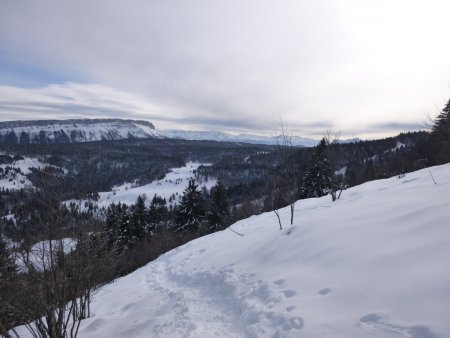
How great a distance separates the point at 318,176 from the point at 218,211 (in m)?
12.4

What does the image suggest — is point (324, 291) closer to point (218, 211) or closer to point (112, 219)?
point (112, 219)

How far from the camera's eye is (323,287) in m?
5.81

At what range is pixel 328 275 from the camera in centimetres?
612

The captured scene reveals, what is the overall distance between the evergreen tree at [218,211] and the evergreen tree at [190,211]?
4.92 feet

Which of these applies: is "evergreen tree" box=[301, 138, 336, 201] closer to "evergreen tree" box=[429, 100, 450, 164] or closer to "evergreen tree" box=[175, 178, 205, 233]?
"evergreen tree" box=[429, 100, 450, 164]

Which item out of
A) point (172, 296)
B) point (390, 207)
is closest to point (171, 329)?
point (172, 296)

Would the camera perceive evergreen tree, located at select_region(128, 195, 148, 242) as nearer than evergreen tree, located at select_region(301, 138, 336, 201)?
No

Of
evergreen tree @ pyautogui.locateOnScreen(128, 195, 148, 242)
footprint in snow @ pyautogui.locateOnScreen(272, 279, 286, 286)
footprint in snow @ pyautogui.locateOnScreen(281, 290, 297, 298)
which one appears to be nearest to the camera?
footprint in snow @ pyautogui.locateOnScreen(281, 290, 297, 298)

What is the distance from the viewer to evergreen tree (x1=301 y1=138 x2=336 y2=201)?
30.6m

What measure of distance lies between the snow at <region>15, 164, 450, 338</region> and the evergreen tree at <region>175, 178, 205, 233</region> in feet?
80.9

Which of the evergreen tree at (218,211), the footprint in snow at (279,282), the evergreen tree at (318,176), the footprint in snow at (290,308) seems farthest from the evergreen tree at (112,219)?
the evergreen tree at (318,176)

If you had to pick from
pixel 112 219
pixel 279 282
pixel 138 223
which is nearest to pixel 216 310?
pixel 279 282

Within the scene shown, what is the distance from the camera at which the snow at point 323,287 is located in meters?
4.37

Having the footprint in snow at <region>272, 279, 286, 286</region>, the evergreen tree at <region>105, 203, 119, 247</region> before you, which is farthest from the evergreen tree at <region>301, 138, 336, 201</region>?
the footprint in snow at <region>272, 279, 286, 286</region>
